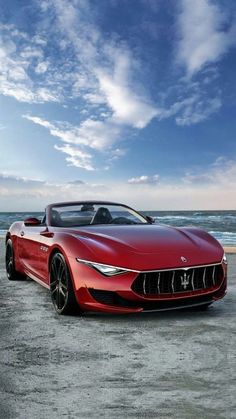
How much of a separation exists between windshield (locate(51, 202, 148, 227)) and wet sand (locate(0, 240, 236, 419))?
136cm

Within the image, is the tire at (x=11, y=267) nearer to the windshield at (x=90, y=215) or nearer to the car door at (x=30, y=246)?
the car door at (x=30, y=246)

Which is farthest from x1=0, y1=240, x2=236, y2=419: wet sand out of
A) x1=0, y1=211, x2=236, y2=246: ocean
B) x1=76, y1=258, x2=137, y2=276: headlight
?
x1=0, y1=211, x2=236, y2=246: ocean

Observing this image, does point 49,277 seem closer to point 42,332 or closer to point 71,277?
point 71,277

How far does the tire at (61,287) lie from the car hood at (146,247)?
321 mm

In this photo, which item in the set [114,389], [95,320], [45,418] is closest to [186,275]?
[95,320]

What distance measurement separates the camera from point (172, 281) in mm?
4711

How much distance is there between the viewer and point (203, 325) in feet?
15.1

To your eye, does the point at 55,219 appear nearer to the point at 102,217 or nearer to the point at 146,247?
the point at 102,217

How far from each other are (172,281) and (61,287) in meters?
1.25

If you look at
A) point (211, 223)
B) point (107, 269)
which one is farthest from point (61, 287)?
point (211, 223)

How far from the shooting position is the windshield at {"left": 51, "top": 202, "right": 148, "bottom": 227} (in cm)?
625

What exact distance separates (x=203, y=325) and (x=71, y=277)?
1408 millimetres

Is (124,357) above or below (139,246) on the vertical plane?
below

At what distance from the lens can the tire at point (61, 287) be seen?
16.2 feet
